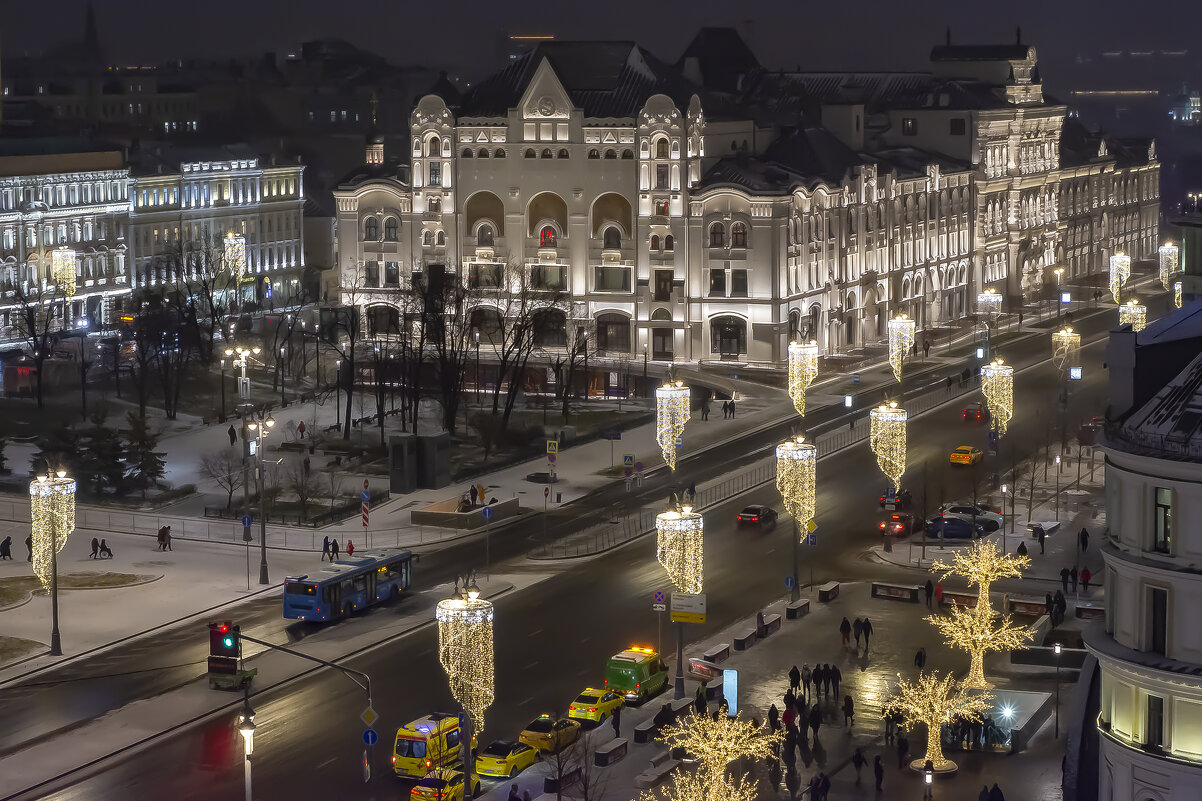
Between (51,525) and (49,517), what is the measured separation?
1.94 ft

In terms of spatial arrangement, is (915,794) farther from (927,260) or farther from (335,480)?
(927,260)

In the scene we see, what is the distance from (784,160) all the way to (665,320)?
563 inches

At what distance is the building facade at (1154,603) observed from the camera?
38.0 metres

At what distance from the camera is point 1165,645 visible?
38.5 meters

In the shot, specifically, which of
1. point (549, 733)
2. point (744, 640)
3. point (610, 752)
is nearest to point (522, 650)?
point (744, 640)

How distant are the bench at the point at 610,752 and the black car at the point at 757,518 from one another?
105 feet

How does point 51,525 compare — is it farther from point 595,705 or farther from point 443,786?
point 443,786

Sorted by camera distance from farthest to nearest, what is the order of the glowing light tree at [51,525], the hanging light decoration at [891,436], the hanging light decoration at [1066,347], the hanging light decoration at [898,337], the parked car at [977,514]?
1. the hanging light decoration at [1066,347]
2. the hanging light decoration at [898,337]
3. the parked car at [977,514]
4. the hanging light decoration at [891,436]
5. the glowing light tree at [51,525]

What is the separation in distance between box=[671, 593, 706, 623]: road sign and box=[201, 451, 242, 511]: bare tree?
1335 inches

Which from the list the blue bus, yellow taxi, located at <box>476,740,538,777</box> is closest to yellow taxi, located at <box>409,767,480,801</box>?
yellow taxi, located at <box>476,740,538,777</box>

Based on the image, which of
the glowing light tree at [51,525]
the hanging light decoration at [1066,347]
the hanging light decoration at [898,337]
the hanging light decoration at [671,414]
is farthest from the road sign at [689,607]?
the hanging light decoration at [1066,347]

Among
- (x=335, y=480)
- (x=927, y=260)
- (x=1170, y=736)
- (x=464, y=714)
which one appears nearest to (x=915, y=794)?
(x=464, y=714)

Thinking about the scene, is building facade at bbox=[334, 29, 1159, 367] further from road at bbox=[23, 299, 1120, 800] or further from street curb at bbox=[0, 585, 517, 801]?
street curb at bbox=[0, 585, 517, 801]

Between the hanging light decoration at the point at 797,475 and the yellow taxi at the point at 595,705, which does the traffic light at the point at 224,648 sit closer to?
the yellow taxi at the point at 595,705
